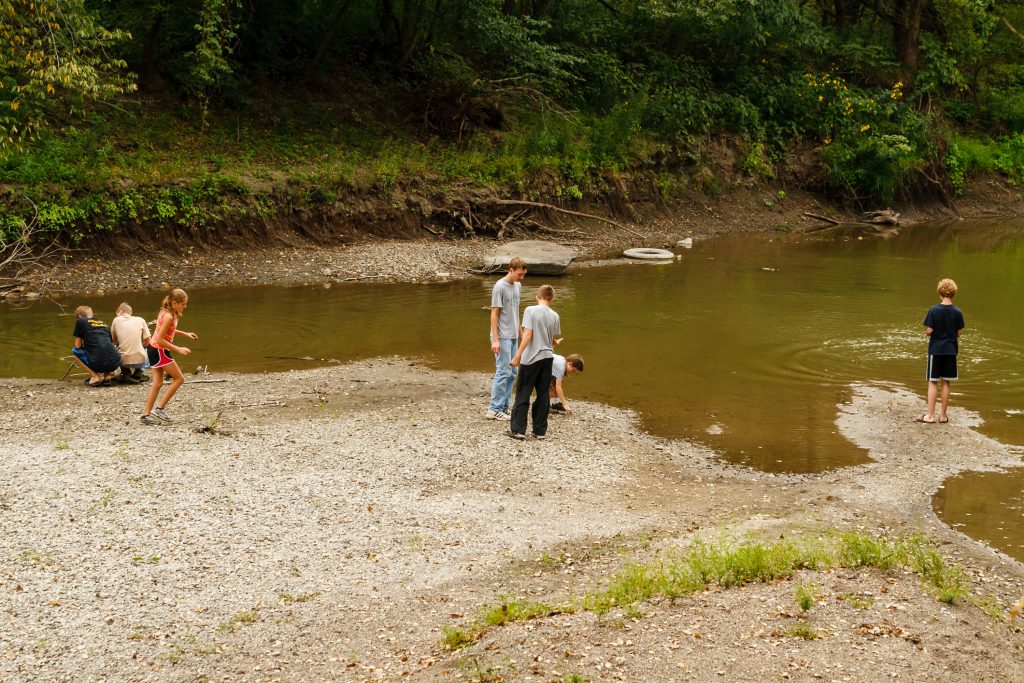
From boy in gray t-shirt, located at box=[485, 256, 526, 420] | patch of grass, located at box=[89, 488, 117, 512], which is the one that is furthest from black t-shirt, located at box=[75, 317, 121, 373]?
boy in gray t-shirt, located at box=[485, 256, 526, 420]

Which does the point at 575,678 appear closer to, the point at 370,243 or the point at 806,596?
the point at 806,596

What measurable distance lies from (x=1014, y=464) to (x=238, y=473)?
27.3 feet

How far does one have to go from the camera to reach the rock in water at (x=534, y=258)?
75.9ft

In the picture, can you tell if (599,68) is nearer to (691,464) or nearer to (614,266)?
(614,266)

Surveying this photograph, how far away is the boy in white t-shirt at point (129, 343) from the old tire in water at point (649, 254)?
48.3ft

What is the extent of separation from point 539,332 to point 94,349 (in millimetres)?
6692

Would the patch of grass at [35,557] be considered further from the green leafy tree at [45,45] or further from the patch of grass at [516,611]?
the green leafy tree at [45,45]

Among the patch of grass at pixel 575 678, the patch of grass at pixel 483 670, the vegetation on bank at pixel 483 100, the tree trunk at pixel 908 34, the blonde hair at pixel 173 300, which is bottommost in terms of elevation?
the patch of grass at pixel 483 670

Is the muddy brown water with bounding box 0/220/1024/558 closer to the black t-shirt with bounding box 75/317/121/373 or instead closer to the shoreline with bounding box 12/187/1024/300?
the shoreline with bounding box 12/187/1024/300

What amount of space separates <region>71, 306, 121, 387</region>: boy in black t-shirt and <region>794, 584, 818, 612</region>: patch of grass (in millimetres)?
10355

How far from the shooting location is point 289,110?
91.9ft

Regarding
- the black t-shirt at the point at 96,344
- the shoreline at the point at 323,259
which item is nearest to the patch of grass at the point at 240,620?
the black t-shirt at the point at 96,344

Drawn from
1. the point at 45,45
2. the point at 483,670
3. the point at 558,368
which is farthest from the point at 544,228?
the point at 483,670

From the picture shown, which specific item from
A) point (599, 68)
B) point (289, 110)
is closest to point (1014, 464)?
point (289, 110)
